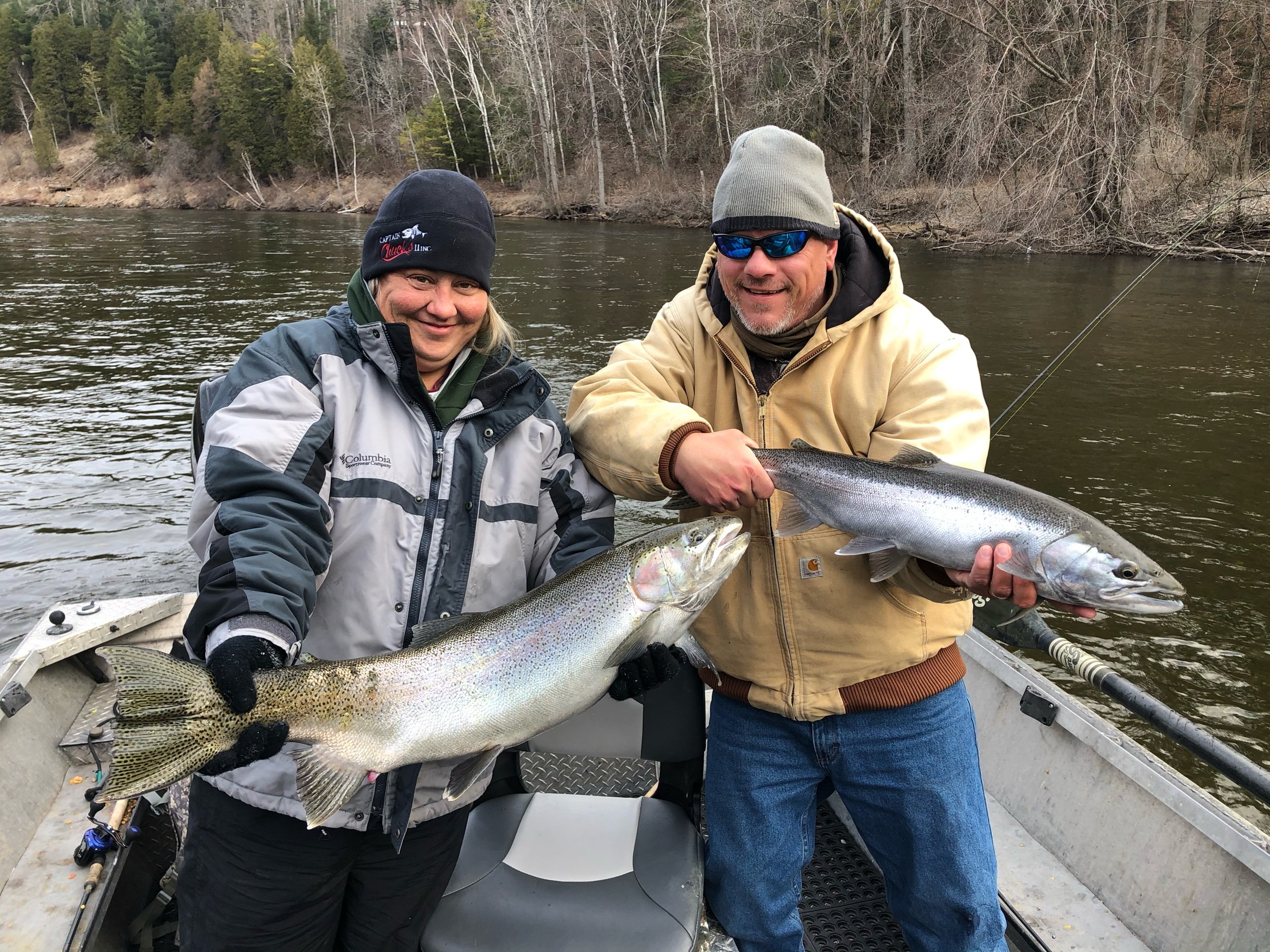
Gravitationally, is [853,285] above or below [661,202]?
above

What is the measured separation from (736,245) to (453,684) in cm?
159

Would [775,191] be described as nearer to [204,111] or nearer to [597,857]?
[597,857]

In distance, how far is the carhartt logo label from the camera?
8.36 ft

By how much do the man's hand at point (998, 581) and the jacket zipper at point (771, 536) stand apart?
538mm

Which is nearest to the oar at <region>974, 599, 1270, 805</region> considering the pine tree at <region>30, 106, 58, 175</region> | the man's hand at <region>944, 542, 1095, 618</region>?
the man's hand at <region>944, 542, 1095, 618</region>

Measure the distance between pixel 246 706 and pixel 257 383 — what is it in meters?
0.88

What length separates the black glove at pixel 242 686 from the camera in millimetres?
2100

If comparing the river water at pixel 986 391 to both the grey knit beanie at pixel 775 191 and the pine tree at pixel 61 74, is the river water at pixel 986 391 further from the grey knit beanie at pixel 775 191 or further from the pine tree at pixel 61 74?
the pine tree at pixel 61 74

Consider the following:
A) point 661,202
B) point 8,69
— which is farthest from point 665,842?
point 8,69

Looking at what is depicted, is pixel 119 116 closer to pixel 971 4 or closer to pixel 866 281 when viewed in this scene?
pixel 971 4

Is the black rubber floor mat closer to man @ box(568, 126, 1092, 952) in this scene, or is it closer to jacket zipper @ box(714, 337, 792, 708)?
man @ box(568, 126, 1092, 952)

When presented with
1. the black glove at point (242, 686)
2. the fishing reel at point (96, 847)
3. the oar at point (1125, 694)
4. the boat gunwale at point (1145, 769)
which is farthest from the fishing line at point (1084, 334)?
the fishing reel at point (96, 847)

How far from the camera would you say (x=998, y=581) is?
8.67ft

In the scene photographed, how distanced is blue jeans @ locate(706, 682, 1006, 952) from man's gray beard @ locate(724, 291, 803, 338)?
127 centimetres
